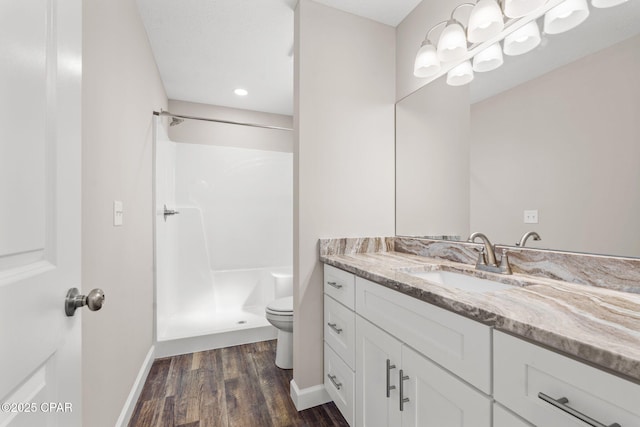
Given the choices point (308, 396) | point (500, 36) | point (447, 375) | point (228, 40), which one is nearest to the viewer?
point (447, 375)

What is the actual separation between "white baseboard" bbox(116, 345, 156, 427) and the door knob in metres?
1.14

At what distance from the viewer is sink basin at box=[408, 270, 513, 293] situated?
1.15m

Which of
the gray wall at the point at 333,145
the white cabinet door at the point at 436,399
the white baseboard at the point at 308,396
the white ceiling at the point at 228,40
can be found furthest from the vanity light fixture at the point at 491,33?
the white baseboard at the point at 308,396

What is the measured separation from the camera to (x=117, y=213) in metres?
1.37

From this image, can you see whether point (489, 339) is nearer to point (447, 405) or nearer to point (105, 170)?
point (447, 405)

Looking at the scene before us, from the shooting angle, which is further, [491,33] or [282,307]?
[282,307]

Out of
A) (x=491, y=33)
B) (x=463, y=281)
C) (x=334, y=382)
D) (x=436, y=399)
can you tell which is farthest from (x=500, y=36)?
(x=334, y=382)

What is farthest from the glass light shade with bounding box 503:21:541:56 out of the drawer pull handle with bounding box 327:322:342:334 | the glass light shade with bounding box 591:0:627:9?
the drawer pull handle with bounding box 327:322:342:334

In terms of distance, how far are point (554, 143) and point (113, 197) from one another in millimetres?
1899

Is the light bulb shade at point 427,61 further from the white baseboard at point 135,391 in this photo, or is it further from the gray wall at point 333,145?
the white baseboard at point 135,391

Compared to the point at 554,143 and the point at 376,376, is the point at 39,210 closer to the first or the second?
the point at 376,376

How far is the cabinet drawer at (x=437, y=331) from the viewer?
709mm

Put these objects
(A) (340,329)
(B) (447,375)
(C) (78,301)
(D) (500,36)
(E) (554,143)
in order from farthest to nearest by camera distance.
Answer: (A) (340,329)
(D) (500,36)
(E) (554,143)
(B) (447,375)
(C) (78,301)

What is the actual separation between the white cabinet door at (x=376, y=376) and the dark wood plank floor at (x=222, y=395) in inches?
16.4
